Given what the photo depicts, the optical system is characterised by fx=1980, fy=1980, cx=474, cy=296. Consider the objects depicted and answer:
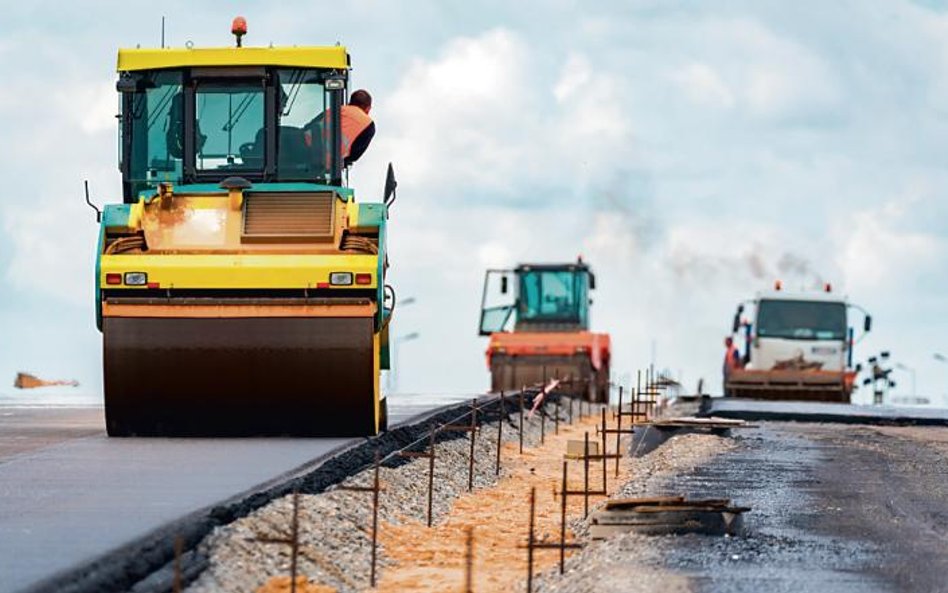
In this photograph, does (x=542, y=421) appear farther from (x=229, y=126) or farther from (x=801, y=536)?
(x=801, y=536)

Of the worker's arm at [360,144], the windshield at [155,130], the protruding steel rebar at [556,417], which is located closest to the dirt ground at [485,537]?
the worker's arm at [360,144]

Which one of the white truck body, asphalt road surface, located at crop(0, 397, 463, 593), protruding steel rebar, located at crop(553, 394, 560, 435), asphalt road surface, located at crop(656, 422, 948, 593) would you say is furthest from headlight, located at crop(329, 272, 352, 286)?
the white truck body

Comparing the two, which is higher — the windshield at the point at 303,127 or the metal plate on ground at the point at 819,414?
the windshield at the point at 303,127

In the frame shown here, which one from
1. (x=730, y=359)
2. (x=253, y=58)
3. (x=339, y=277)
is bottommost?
(x=730, y=359)

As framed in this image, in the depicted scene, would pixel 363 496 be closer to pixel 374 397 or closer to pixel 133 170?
pixel 374 397

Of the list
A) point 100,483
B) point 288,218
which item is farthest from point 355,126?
point 100,483

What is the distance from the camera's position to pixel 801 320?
50.4m

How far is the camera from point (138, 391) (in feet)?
68.9

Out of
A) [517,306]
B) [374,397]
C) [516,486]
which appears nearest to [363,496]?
[374,397]

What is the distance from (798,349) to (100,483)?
35.3 metres

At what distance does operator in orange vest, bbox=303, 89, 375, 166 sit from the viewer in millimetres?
22703

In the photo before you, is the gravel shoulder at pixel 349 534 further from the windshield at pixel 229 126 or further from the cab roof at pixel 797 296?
the cab roof at pixel 797 296

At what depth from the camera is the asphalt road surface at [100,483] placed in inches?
490

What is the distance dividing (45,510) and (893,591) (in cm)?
617
